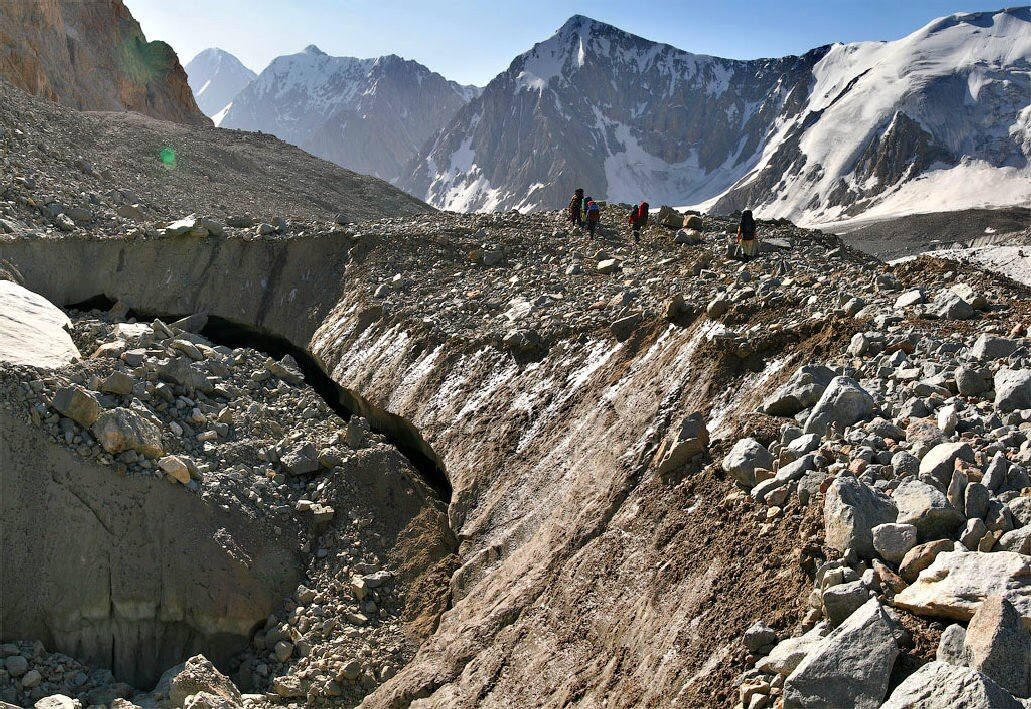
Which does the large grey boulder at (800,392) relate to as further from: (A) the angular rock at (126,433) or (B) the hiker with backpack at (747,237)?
(A) the angular rock at (126,433)

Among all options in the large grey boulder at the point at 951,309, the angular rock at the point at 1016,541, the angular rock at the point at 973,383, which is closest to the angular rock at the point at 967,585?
the angular rock at the point at 1016,541

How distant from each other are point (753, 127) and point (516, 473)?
390 feet

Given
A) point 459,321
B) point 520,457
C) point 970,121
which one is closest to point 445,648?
point 520,457

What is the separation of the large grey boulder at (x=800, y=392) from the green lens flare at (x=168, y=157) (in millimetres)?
28515

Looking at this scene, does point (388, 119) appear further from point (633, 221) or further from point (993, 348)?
point (993, 348)

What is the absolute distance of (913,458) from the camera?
5.73m

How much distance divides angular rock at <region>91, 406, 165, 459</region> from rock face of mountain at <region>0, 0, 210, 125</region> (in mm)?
36791

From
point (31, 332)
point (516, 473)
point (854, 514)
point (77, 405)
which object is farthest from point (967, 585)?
point (31, 332)

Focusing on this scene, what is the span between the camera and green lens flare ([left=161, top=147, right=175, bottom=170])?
102 feet

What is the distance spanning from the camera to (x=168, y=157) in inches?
1256

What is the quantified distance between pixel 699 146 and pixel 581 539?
4838 inches

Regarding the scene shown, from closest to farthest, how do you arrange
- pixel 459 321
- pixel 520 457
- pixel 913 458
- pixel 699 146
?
pixel 913 458 → pixel 520 457 → pixel 459 321 → pixel 699 146

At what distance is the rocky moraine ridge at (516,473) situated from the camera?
5.18m

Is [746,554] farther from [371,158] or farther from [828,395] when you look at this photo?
[371,158]
